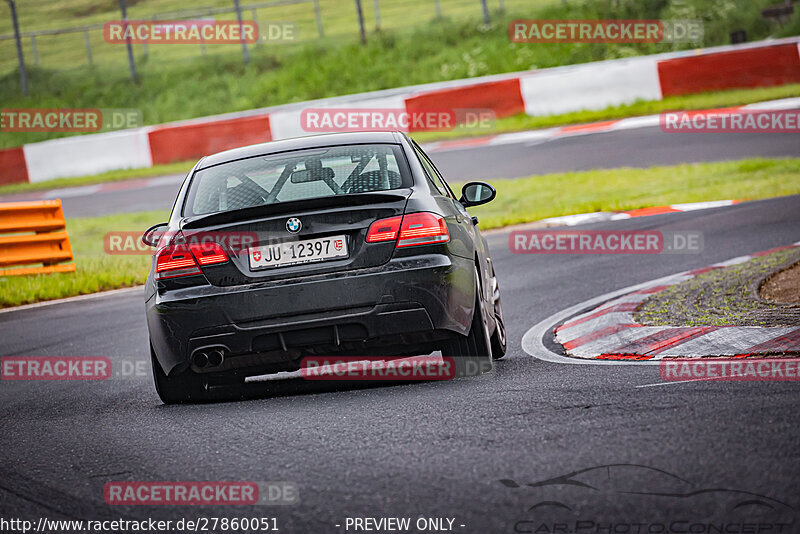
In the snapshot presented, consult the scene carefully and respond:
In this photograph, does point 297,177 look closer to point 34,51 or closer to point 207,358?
point 207,358

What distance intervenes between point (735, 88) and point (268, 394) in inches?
699

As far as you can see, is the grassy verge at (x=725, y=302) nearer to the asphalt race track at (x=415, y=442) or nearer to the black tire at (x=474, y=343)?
the asphalt race track at (x=415, y=442)

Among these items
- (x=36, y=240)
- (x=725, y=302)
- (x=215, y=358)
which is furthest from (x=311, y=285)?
(x=36, y=240)

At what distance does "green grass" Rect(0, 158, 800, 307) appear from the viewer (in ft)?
45.0

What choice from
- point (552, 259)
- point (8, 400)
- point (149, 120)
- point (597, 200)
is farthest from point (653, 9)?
point (8, 400)

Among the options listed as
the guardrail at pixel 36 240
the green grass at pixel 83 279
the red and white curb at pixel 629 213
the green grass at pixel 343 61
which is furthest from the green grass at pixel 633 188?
the green grass at pixel 343 61

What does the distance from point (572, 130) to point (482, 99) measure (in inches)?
93.7

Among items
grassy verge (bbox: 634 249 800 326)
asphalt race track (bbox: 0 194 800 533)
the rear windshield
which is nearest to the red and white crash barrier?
grassy verge (bbox: 634 249 800 326)

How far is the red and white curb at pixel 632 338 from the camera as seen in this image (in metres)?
6.30

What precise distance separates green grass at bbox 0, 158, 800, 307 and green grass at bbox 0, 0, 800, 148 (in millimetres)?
14937

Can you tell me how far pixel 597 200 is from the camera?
52.1ft

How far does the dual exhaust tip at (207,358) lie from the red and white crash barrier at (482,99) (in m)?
17.1

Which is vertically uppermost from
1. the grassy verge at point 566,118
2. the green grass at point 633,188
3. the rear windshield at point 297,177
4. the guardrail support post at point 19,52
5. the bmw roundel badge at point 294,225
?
the guardrail support post at point 19,52

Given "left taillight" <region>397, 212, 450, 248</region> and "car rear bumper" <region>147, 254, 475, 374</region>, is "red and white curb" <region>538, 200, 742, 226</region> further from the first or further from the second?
"car rear bumper" <region>147, 254, 475, 374</region>
